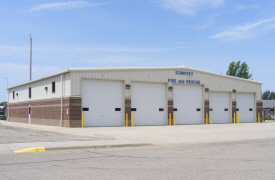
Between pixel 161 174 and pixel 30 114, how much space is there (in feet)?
102

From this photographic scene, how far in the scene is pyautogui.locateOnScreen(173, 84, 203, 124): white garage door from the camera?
31953 mm

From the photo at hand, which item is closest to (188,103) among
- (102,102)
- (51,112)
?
(102,102)

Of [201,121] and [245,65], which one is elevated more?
[245,65]

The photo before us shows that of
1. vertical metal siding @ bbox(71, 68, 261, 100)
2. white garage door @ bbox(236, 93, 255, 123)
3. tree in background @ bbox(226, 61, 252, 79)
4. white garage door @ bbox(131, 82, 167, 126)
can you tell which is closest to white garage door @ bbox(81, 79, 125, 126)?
vertical metal siding @ bbox(71, 68, 261, 100)

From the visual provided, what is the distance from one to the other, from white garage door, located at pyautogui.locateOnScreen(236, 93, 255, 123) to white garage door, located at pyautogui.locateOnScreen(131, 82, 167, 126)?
11389 millimetres

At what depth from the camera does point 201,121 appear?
110 feet

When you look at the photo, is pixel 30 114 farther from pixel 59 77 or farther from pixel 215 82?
pixel 215 82

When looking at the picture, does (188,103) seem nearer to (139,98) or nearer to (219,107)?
(219,107)

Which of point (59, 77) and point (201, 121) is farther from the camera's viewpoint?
point (201, 121)

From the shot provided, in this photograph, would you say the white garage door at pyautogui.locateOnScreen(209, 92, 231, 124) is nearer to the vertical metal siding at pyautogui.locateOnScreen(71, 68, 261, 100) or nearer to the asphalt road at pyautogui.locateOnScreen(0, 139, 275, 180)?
the vertical metal siding at pyautogui.locateOnScreen(71, 68, 261, 100)

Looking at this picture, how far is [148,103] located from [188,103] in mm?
5087

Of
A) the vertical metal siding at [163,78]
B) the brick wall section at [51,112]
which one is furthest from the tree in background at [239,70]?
the brick wall section at [51,112]

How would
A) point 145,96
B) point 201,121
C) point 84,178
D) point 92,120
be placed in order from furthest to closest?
point 201,121
point 145,96
point 92,120
point 84,178

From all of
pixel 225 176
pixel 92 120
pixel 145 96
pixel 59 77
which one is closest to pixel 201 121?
pixel 145 96
